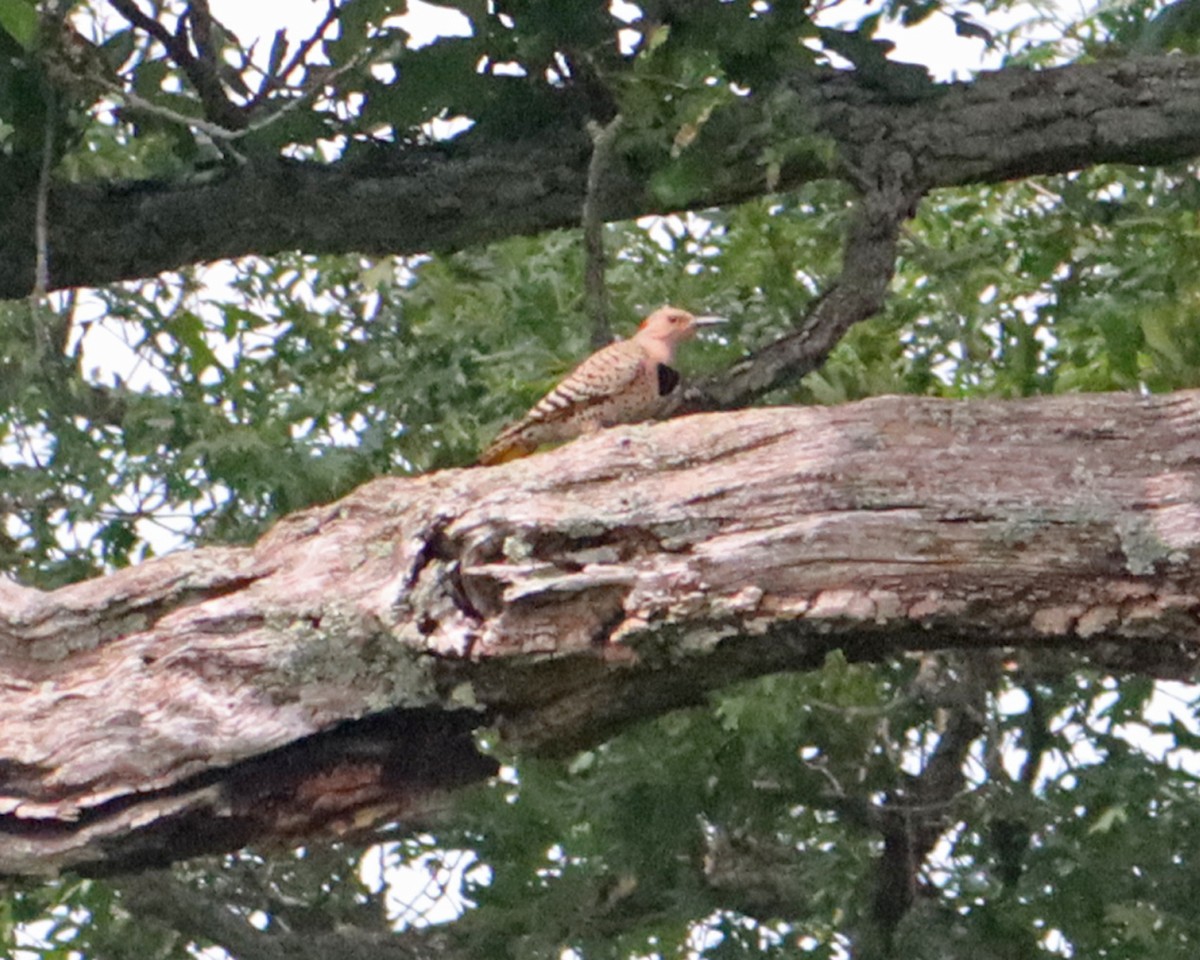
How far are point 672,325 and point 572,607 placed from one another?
3.09 metres

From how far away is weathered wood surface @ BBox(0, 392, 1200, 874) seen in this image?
2.54m

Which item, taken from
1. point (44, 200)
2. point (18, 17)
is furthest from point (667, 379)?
point (18, 17)

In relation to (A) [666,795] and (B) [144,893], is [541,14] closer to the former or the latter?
(A) [666,795]

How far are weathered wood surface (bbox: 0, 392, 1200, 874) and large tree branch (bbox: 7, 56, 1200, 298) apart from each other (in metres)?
1.47

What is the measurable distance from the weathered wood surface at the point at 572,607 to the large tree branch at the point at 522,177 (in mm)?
1472

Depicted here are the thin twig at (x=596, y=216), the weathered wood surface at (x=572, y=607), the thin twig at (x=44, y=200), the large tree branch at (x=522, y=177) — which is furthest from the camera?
the large tree branch at (x=522, y=177)

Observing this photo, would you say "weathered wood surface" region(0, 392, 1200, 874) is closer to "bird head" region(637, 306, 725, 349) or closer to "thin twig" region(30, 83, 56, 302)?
"thin twig" region(30, 83, 56, 302)

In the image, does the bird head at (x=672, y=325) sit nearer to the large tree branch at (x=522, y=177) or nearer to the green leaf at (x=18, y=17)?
the large tree branch at (x=522, y=177)

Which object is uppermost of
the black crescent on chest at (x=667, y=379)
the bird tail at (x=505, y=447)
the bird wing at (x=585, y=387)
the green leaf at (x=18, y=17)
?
the black crescent on chest at (x=667, y=379)

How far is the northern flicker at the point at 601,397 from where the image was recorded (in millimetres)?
4836

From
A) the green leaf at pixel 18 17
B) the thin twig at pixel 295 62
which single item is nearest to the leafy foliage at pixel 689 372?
the thin twig at pixel 295 62

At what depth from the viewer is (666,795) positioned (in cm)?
545

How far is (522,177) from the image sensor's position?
424cm

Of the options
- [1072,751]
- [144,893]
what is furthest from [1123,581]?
[144,893]
